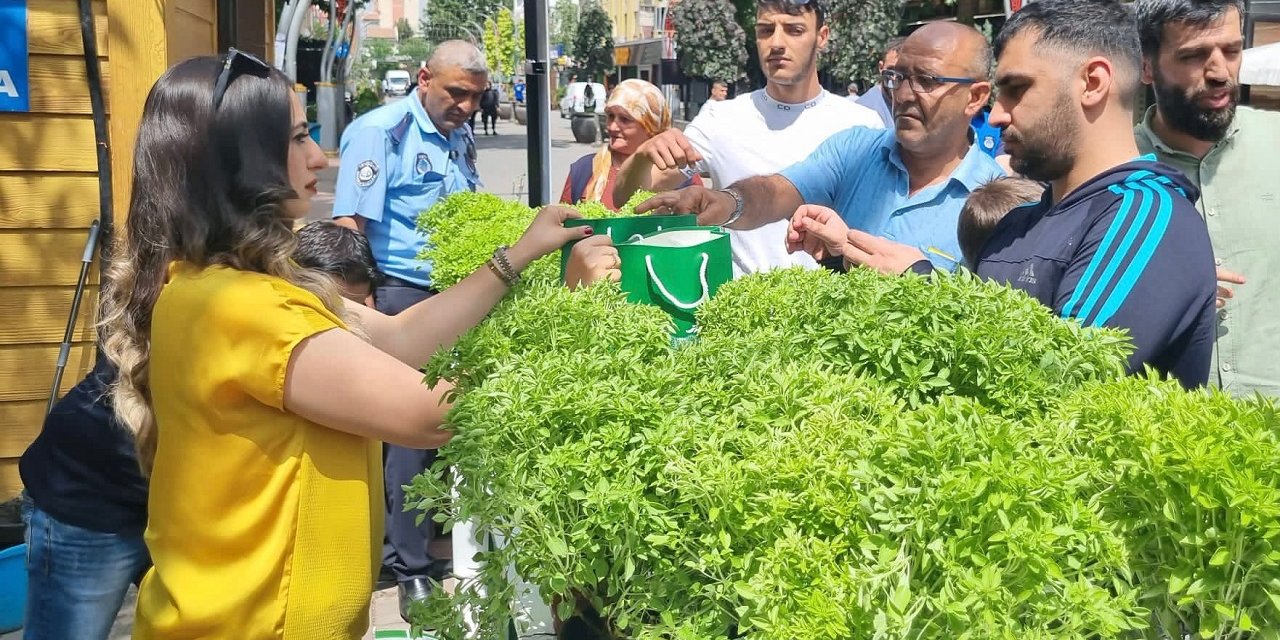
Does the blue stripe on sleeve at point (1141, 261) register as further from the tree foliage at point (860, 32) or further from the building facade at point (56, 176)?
the tree foliage at point (860, 32)

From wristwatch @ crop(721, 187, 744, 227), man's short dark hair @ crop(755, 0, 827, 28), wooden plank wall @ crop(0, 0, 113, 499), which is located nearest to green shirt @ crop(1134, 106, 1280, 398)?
wristwatch @ crop(721, 187, 744, 227)

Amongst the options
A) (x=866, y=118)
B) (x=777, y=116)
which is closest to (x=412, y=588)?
(x=777, y=116)

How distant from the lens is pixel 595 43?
62.2 meters

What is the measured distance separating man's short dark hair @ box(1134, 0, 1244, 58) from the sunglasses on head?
2335 mm

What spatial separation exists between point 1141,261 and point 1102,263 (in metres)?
0.07

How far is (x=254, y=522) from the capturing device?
77.3 inches

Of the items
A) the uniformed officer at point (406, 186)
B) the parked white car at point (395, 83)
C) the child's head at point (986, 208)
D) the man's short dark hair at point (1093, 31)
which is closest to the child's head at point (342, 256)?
the uniformed officer at point (406, 186)

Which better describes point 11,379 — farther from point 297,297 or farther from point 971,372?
point 971,372

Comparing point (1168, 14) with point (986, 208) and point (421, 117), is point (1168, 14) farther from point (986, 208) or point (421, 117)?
point (421, 117)

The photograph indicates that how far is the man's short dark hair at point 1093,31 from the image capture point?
7.72 feet

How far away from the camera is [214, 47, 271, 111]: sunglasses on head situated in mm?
2062

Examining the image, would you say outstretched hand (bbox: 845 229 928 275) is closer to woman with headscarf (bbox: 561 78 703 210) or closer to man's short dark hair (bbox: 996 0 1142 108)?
man's short dark hair (bbox: 996 0 1142 108)

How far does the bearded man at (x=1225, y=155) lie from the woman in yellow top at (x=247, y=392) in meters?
2.28

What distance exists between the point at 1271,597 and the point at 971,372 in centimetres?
54
